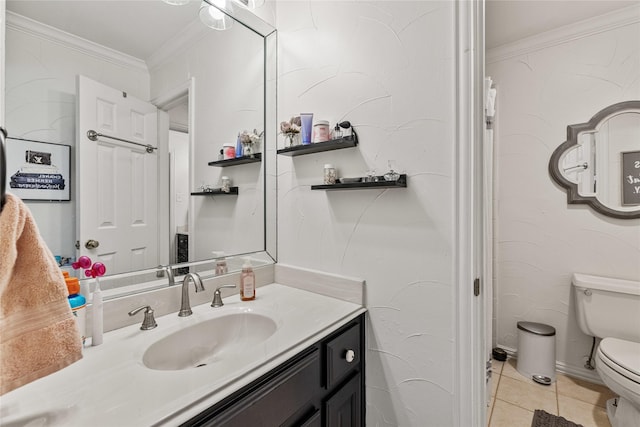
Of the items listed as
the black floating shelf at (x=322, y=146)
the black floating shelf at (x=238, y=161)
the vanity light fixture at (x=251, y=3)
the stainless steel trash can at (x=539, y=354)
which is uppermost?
the vanity light fixture at (x=251, y=3)

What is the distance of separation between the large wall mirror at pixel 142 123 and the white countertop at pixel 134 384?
300 mm

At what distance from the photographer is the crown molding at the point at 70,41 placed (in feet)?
2.58

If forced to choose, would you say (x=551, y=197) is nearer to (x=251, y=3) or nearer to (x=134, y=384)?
(x=251, y=3)

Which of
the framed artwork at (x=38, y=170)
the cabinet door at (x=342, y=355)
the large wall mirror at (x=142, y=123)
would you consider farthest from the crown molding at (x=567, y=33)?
the framed artwork at (x=38, y=170)

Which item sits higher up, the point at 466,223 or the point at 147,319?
the point at 466,223

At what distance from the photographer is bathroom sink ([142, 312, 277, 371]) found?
2.87 feet

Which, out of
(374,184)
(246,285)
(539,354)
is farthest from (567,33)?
(246,285)

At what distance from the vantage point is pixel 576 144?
187 cm

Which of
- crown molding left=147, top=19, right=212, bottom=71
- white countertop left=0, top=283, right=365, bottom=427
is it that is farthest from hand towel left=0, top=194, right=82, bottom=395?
crown molding left=147, top=19, right=212, bottom=71

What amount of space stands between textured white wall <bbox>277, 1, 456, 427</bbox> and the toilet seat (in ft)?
3.40

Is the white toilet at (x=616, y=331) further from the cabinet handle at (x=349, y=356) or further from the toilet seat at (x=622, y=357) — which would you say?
the cabinet handle at (x=349, y=356)

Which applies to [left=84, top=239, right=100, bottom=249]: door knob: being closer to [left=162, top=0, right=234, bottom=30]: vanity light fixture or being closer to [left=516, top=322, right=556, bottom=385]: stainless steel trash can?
[left=162, top=0, right=234, bottom=30]: vanity light fixture

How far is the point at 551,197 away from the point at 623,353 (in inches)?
38.3

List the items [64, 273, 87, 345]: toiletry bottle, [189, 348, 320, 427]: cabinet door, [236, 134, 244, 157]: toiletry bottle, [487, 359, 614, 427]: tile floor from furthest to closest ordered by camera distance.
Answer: [487, 359, 614, 427]: tile floor → [236, 134, 244, 157]: toiletry bottle → [64, 273, 87, 345]: toiletry bottle → [189, 348, 320, 427]: cabinet door
